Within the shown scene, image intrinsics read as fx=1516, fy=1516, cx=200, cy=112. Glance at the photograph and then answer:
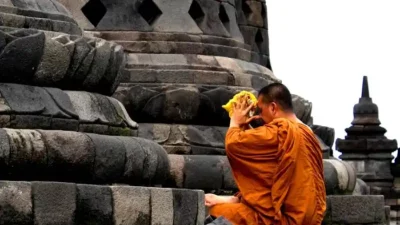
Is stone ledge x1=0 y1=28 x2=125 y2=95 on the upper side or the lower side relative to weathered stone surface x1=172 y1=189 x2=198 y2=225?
upper

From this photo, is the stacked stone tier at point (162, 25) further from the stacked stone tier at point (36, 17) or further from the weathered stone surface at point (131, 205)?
the weathered stone surface at point (131, 205)

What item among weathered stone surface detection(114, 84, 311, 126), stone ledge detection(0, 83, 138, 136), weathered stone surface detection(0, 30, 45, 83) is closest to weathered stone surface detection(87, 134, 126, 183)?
stone ledge detection(0, 83, 138, 136)

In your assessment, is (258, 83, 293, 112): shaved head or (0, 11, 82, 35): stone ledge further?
(258, 83, 293, 112): shaved head

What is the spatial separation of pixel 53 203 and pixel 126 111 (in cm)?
269

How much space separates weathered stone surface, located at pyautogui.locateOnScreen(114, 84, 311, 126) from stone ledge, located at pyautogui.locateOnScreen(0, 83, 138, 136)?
99.7 inches

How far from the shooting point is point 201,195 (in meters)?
9.82

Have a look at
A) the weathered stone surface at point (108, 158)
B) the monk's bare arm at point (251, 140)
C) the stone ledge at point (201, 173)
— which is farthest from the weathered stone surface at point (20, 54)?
the stone ledge at point (201, 173)

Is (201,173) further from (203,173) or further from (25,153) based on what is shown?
(25,153)

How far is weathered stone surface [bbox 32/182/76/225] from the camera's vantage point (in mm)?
8523

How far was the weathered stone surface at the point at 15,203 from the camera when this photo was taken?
331 inches

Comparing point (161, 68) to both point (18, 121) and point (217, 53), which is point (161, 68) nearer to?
point (217, 53)

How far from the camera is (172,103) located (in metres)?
12.7

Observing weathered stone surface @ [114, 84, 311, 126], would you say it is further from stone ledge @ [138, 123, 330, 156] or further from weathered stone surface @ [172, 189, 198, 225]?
weathered stone surface @ [172, 189, 198, 225]

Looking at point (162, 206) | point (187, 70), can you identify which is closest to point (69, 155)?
point (162, 206)
